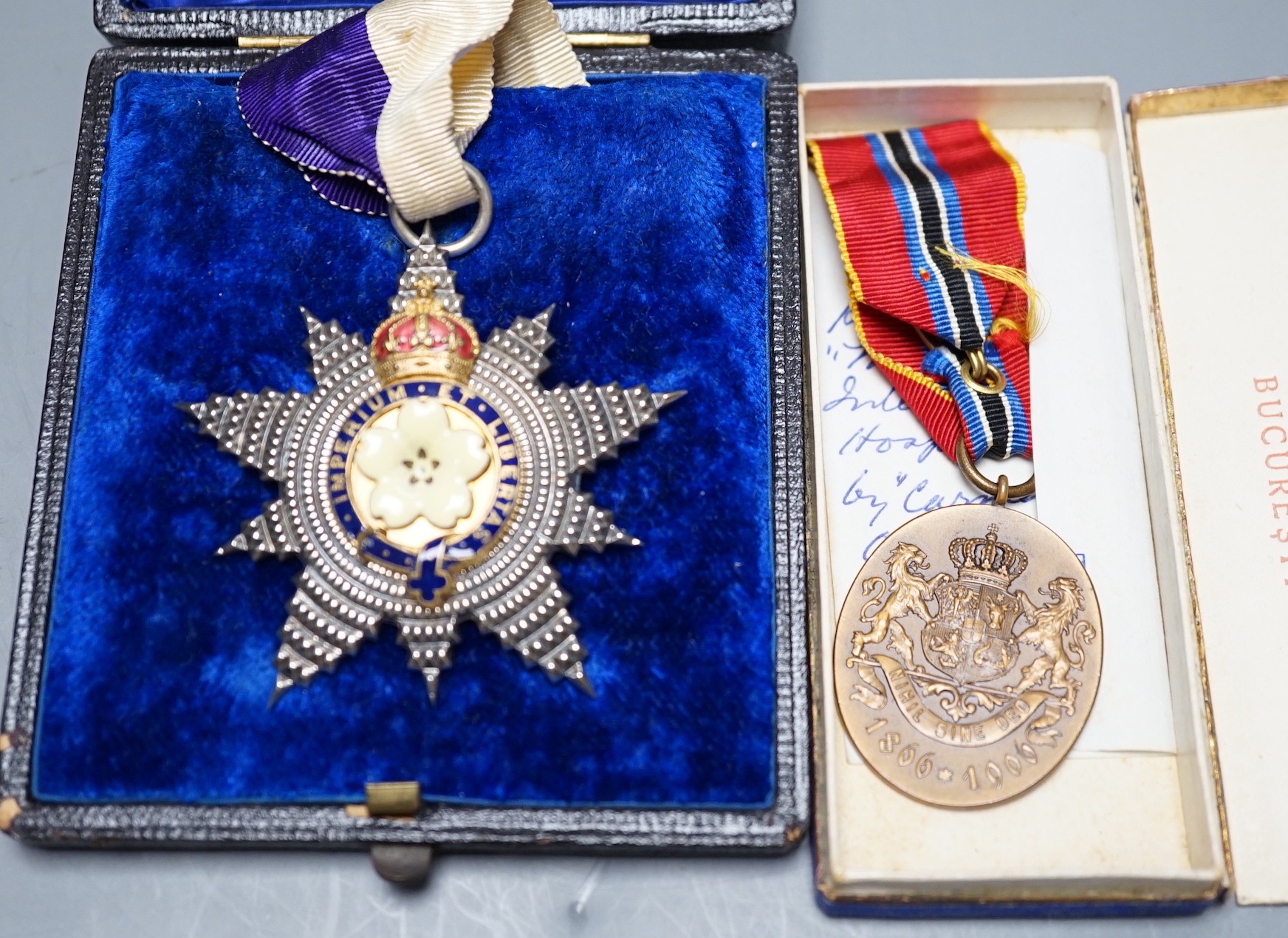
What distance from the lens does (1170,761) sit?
185 centimetres

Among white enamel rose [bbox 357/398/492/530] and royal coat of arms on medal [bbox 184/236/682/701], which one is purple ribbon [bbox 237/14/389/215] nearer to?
royal coat of arms on medal [bbox 184/236/682/701]

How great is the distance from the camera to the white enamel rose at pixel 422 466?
1818 millimetres

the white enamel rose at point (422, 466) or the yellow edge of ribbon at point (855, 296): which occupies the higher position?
the yellow edge of ribbon at point (855, 296)

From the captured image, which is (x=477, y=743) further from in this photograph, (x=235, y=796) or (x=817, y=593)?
(x=817, y=593)

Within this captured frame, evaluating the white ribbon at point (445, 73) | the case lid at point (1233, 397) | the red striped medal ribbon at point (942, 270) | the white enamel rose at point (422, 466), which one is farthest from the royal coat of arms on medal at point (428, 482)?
the case lid at point (1233, 397)

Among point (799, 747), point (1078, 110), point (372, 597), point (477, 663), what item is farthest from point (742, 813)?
point (1078, 110)

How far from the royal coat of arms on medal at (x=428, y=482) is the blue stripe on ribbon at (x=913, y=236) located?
49cm

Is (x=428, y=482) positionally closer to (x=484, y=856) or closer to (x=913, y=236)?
(x=484, y=856)

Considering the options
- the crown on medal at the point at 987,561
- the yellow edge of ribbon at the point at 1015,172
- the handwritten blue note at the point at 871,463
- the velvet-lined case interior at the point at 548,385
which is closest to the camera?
the velvet-lined case interior at the point at 548,385

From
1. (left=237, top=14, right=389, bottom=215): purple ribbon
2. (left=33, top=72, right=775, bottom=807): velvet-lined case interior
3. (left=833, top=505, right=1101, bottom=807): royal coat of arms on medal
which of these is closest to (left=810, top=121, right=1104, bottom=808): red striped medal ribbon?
(left=833, top=505, right=1101, bottom=807): royal coat of arms on medal

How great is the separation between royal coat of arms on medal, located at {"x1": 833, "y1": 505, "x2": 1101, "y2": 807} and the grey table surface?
0.64 ft

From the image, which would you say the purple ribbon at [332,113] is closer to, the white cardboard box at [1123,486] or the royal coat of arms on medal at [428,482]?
the royal coat of arms on medal at [428,482]

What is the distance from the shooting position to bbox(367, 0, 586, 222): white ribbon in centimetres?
197

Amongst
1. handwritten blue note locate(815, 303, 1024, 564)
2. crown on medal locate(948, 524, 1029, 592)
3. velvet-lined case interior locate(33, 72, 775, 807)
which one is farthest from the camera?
handwritten blue note locate(815, 303, 1024, 564)
